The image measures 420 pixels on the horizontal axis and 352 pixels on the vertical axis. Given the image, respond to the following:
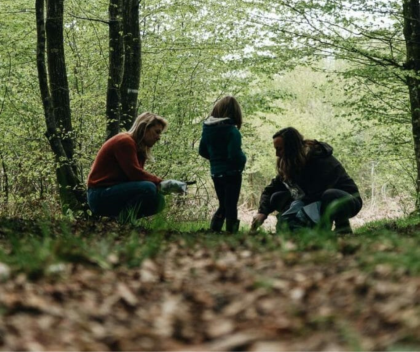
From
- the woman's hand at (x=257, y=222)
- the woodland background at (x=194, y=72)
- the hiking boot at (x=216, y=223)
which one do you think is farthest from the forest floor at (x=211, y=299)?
the woodland background at (x=194, y=72)

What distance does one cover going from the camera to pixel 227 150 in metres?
6.71

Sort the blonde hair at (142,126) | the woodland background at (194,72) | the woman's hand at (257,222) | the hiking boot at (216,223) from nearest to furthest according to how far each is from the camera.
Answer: the woman's hand at (257,222), the blonde hair at (142,126), the hiking boot at (216,223), the woodland background at (194,72)

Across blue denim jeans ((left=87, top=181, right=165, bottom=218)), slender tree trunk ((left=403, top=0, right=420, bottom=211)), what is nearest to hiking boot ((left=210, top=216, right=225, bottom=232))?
blue denim jeans ((left=87, top=181, right=165, bottom=218))

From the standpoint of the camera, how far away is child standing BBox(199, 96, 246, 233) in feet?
21.8

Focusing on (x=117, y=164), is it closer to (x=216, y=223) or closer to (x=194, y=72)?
(x=216, y=223)

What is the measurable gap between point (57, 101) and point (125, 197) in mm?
3619

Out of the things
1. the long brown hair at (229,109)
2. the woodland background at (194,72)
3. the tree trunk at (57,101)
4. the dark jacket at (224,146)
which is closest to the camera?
the dark jacket at (224,146)

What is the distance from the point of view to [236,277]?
2738 millimetres

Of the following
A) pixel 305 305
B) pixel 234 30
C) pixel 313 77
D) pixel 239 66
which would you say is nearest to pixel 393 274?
pixel 305 305

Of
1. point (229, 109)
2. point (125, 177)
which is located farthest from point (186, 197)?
point (125, 177)

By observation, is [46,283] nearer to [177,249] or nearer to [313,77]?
[177,249]

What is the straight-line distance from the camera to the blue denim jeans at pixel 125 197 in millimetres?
6250

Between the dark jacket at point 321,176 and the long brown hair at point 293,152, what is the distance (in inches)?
4.2

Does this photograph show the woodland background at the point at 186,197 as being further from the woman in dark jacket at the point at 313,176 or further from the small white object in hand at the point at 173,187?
the woman in dark jacket at the point at 313,176
